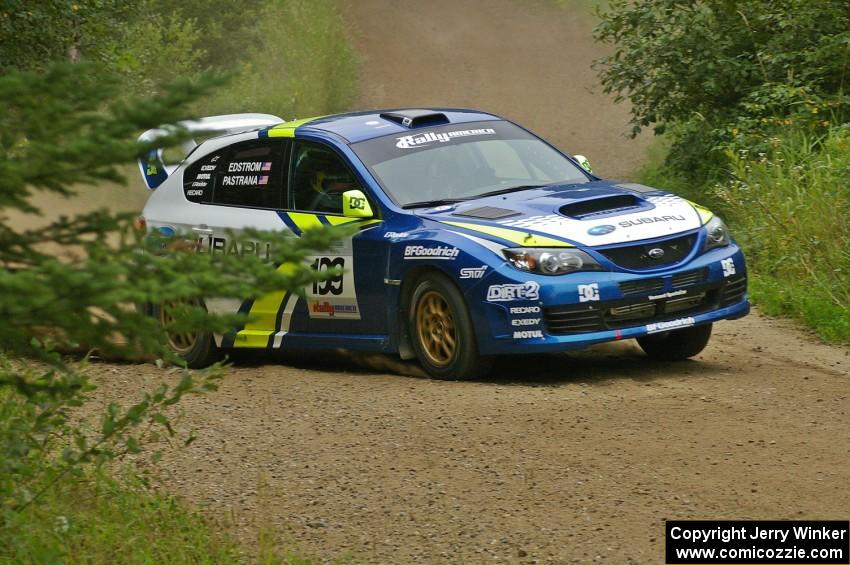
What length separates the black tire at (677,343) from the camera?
9084mm

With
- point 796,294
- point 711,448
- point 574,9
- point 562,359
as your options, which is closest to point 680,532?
point 711,448

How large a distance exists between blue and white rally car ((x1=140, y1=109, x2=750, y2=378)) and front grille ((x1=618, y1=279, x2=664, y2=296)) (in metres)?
0.01

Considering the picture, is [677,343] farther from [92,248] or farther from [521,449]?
[92,248]

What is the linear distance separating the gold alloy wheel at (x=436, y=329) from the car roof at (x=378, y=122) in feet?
4.93

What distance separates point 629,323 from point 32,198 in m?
5.14

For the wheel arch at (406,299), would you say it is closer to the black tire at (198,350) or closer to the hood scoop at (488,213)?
the hood scoop at (488,213)

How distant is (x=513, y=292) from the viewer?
8016mm

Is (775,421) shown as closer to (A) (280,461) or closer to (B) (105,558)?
(A) (280,461)

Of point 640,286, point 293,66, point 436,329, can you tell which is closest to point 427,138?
point 436,329

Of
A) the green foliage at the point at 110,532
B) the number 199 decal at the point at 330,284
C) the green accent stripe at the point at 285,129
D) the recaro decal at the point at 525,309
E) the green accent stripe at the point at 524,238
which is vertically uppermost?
the green accent stripe at the point at 285,129

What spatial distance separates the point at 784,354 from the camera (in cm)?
942

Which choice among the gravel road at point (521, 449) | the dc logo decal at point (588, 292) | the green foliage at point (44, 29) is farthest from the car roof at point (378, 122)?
the green foliage at point (44, 29)

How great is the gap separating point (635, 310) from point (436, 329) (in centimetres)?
123

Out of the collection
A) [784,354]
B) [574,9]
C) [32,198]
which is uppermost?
[574,9]
